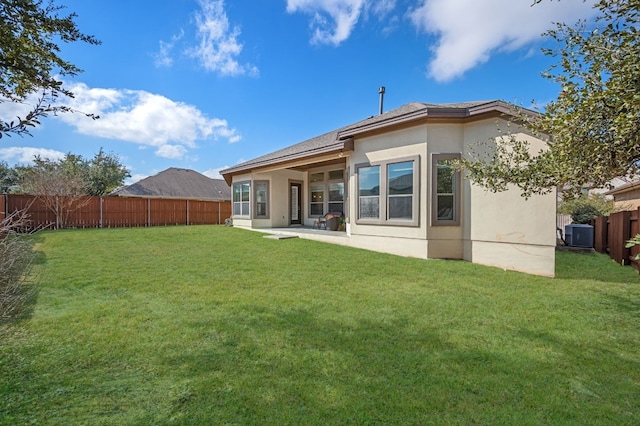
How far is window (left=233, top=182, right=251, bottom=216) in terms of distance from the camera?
1600cm

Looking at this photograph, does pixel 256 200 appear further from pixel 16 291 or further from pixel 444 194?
pixel 16 291

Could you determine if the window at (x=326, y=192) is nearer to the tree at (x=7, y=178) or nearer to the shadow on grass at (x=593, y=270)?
the shadow on grass at (x=593, y=270)

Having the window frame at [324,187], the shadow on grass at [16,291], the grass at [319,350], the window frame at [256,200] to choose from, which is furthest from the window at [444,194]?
the window frame at [256,200]

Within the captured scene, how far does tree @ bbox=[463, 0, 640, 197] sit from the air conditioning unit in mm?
10211

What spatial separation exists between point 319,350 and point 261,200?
12687 millimetres

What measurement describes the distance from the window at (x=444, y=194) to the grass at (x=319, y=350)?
93.7 inches

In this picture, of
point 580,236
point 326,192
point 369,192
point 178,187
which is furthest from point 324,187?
point 178,187

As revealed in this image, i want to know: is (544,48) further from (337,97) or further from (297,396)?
(337,97)

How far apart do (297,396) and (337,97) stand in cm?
1653

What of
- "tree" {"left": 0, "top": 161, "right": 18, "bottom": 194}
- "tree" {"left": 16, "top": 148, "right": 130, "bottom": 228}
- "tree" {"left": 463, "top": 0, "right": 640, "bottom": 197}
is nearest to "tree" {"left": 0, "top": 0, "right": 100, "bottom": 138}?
"tree" {"left": 463, "top": 0, "right": 640, "bottom": 197}

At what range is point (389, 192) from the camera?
969 centimetres

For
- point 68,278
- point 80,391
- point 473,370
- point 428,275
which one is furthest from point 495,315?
point 68,278

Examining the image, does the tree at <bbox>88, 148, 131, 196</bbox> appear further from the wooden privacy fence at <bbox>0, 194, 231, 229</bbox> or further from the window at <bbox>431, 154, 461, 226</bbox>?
the window at <bbox>431, 154, 461, 226</bbox>

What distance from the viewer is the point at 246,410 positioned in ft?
8.11
